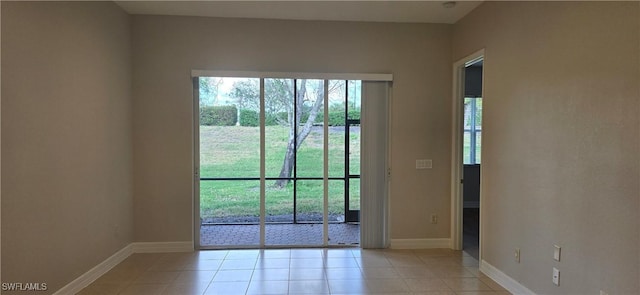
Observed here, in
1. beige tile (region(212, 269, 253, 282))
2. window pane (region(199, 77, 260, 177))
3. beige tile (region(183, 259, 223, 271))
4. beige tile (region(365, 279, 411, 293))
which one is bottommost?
beige tile (region(183, 259, 223, 271))

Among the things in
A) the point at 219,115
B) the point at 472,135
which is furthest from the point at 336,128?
the point at 472,135

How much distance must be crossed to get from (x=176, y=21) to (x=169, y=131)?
4.16ft

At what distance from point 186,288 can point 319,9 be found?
3.05m

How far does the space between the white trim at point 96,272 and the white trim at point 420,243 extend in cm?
308

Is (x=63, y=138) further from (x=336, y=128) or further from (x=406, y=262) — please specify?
(x=406, y=262)

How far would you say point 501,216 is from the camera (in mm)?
3094

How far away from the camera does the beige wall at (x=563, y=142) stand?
6.33 feet

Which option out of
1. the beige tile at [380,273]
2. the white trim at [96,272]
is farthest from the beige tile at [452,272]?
the white trim at [96,272]

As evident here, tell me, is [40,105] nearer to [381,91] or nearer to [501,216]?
[381,91]

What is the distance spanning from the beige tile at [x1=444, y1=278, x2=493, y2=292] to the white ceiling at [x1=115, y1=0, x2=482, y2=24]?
2.74 meters

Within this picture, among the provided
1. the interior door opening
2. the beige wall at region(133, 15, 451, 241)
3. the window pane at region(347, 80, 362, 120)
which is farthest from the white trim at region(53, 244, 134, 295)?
the interior door opening

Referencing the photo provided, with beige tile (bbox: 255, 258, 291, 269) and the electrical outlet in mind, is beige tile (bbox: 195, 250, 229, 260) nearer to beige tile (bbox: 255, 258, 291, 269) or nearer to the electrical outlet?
beige tile (bbox: 255, 258, 291, 269)

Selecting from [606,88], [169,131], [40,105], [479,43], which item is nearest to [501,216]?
[606,88]

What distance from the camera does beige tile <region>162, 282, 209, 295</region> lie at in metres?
2.87
